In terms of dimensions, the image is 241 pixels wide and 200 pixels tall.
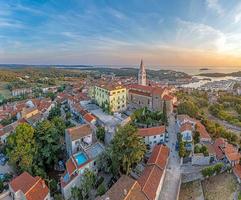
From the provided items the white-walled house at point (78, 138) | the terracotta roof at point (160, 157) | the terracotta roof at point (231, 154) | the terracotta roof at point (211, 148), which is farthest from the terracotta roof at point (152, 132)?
the terracotta roof at point (231, 154)

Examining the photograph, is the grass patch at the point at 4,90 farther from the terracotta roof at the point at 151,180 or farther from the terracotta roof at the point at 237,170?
the terracotta roof at the point at 237,170

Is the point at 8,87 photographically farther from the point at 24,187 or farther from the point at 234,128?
the point at 234,128

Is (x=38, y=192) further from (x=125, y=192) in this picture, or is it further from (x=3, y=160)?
(x=3, y=160)

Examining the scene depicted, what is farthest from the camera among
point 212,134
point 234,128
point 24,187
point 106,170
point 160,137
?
point 234,128

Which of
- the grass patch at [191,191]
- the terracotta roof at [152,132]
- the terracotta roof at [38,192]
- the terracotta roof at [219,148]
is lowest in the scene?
the grass patch at [191,191]

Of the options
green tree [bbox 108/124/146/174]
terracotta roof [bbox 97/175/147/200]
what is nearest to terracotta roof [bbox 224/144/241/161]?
green tree [bbox 108/124/146/174]

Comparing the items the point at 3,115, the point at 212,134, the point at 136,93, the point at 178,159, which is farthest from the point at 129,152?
the point at 3,115
